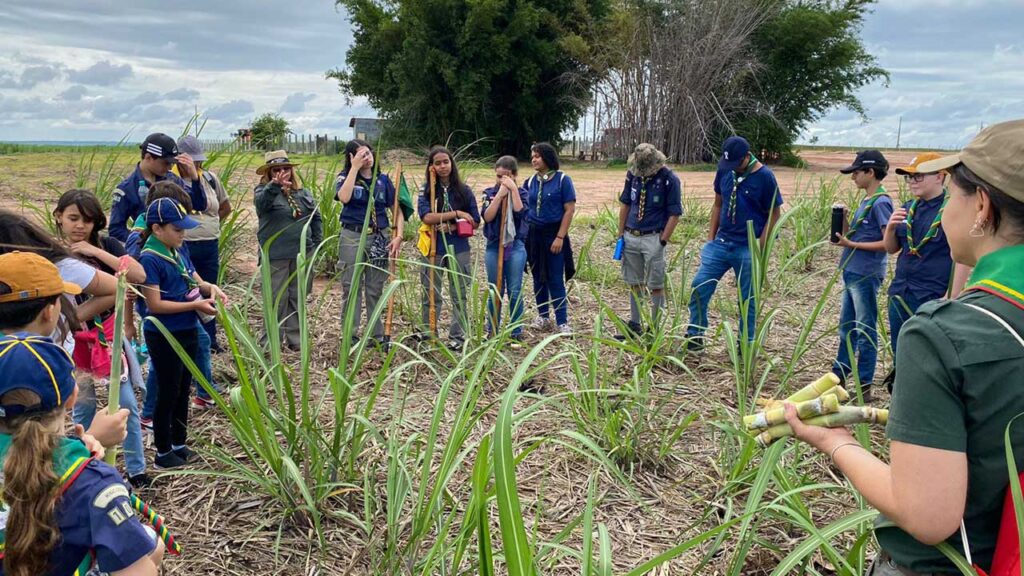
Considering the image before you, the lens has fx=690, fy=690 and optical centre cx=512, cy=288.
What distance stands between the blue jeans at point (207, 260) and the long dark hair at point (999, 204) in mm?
4097

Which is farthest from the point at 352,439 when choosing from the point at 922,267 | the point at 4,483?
the point at 922,267

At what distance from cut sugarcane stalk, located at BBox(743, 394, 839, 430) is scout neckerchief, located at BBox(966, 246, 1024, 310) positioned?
28 centimetres

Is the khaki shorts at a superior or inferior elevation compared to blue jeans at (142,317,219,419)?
superior

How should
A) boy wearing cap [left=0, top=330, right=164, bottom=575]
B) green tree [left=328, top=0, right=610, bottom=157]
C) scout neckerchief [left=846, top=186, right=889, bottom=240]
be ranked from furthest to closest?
green tree [left=328, top=0, right=610, bottom=157] < scout neckerchief [left=846, top=186, right=889, bottom=240] < boy wearing cap [left=0, top=330, right=164, bottom=575]

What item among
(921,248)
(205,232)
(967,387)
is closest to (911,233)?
Answer: (921,248)

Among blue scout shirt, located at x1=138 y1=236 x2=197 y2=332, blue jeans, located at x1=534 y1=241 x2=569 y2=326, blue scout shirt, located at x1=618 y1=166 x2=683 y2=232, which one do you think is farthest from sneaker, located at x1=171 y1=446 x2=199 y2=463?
blue scout shirt, located at x1=618 y1=166 x2=683 y2=232

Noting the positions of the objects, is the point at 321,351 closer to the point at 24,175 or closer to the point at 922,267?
the point at 922,267

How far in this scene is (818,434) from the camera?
3.98 feet

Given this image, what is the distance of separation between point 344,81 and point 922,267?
100 ft

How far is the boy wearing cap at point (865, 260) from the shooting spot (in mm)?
3896

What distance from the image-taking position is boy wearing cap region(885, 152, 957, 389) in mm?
3500

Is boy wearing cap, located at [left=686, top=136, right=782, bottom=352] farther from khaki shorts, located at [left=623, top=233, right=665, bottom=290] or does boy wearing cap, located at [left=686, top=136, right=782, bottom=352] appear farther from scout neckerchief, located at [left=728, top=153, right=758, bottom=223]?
khaki shorts, located at [left=623, top=233, right=665, bottom=290]

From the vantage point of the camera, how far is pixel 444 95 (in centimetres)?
2611

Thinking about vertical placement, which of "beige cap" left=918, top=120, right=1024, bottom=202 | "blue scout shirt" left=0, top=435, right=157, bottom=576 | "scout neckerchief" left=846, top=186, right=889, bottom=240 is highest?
"beige cap" left=918, top=120, right=1024, bottom=202
